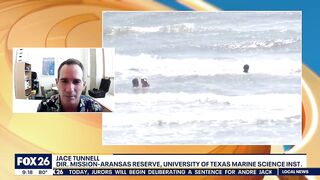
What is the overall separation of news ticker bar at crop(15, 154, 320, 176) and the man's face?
1.15ft

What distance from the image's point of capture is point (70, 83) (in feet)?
6.89

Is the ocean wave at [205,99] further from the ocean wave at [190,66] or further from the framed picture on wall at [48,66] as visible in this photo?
the framed picture on wall at [48,66]

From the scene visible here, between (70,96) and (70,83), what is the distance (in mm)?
76

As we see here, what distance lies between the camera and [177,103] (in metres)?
2.07

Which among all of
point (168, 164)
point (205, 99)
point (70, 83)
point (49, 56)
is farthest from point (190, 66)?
point (49, 56)

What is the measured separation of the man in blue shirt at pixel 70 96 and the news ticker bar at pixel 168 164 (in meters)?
0.28

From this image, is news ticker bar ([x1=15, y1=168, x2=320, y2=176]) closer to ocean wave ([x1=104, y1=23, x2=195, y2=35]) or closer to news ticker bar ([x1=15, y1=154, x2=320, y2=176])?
news ticker bar ([x1=15, y1=154, x2=320, y2=176])

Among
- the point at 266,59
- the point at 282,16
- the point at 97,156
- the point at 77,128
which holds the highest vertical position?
the point at 282,16

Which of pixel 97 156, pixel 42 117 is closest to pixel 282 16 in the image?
pixel 97 156

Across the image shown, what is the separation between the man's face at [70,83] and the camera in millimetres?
2092

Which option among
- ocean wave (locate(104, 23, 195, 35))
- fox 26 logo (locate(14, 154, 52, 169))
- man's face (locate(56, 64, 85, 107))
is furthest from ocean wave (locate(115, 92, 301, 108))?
fox 26 logo (locate(14, 154, 52, 169))

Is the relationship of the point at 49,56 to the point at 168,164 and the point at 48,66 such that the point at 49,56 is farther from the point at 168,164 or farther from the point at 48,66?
the point at 168,164

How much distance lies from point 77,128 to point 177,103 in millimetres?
594

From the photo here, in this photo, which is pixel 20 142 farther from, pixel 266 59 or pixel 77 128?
pixel 266 59
